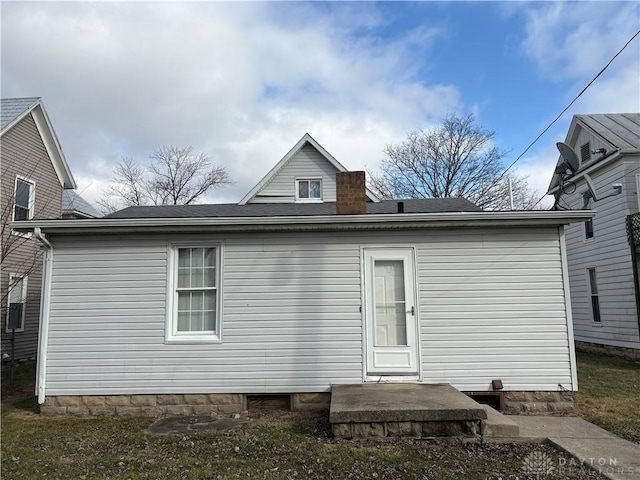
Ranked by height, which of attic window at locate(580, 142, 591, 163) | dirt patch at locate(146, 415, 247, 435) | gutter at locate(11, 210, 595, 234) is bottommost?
dirt patch at locate(146, 415, 247, 435)

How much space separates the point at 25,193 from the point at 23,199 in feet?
0.76

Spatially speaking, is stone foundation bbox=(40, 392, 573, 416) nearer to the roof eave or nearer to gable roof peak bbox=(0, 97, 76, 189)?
gable roof peak bbox=(0, 97, 76, 189)

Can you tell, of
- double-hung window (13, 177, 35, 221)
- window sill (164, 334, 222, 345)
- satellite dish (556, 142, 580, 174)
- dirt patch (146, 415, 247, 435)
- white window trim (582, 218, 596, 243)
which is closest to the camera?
dirt patch (146, 415, 247, 435)

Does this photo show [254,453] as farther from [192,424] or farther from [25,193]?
[25,193]

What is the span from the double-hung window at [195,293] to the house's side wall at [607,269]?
11.3 m

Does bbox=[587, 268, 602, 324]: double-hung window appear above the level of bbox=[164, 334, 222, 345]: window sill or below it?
above

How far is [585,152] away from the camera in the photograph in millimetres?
14078

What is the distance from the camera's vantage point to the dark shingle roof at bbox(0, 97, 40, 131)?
12.4m

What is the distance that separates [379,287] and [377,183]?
70.2ft

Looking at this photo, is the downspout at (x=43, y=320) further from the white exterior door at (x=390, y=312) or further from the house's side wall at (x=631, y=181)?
the house's side wall at (x=631, y=181)

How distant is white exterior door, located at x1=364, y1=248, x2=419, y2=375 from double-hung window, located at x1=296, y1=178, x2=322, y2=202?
7.00 meters

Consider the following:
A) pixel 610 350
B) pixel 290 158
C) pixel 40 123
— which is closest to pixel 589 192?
pixel 610 350

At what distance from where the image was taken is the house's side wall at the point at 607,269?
12.0 metres

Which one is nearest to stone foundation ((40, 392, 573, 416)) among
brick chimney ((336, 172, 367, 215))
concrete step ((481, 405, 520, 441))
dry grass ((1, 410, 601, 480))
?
dry grass ((1, 410, 601, 480))
